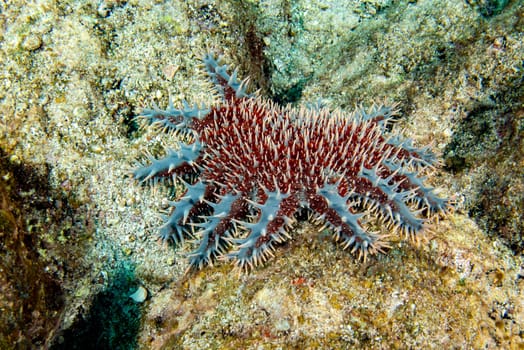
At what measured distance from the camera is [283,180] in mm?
3053

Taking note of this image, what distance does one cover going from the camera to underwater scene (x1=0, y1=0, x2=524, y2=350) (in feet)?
9.30

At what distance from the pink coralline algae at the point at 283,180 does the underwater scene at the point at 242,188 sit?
0.02 metres

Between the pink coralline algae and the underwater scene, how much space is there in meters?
0.02

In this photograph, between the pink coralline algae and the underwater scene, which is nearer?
the underwater scene

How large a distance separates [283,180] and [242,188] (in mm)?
401

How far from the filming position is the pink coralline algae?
2939mm

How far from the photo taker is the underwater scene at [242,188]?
284 centimetres

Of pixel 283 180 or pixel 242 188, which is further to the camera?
pixel 242 188

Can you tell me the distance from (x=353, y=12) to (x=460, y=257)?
432 centimetres

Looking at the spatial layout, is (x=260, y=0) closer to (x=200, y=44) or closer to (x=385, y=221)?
(x=200, y=44)

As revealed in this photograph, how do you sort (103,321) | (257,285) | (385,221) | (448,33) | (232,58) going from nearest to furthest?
(257,285), (385,221), (103,321), (448,33), (232,58)

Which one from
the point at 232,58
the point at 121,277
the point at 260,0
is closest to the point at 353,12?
the point at 260,0

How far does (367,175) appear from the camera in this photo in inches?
121

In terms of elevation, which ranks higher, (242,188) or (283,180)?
(283,180)
